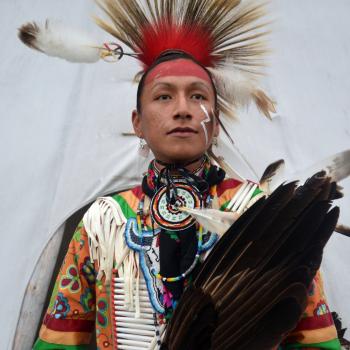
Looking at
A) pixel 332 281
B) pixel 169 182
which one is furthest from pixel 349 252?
pixel 169 182

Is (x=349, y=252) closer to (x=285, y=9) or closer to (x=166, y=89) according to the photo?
(x=166, y=89)

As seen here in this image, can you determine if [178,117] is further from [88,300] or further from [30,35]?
[30,35]

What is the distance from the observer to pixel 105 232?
134 centimetres

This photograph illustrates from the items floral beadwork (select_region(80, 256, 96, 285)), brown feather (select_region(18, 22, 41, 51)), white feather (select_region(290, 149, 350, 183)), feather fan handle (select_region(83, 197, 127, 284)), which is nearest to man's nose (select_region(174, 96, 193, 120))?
feather fan handle (select_region(83, 197, 127, 284))

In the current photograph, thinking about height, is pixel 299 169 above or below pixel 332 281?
above

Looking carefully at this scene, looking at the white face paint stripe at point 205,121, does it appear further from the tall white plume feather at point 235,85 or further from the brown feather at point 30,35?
the brown feather at point 30,35

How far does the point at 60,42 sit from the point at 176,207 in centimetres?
99

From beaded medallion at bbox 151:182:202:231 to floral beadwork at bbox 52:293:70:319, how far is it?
1.39 feet

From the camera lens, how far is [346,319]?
5.92ft

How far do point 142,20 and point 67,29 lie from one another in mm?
370

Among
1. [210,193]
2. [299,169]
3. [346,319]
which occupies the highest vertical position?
[299,169]

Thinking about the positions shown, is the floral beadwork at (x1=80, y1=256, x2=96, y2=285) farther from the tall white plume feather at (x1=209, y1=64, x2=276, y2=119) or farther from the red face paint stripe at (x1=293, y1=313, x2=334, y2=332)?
the tall white plume feather at (x1=209, y1=64, x2=276, y2=119)

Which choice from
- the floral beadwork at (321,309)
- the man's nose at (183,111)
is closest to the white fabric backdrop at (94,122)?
the man's nose at (183,111)

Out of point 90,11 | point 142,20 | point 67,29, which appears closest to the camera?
point 142,20
